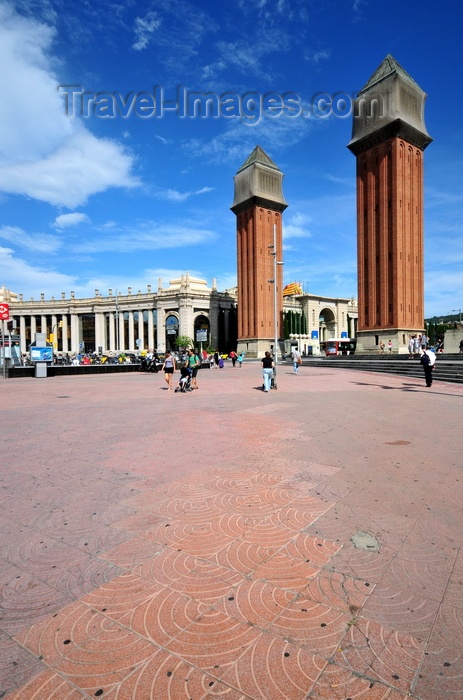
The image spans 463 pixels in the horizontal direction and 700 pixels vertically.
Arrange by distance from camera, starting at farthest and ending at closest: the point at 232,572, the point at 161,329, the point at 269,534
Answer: the point at 161,329 < the point at 269,534 < the point at 232,572

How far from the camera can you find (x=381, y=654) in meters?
2.02

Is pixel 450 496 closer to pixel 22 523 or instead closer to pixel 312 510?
pixel 312 510

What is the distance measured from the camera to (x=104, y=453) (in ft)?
19.4

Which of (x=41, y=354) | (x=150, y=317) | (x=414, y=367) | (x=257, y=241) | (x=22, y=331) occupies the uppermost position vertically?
(x=257, y=241)

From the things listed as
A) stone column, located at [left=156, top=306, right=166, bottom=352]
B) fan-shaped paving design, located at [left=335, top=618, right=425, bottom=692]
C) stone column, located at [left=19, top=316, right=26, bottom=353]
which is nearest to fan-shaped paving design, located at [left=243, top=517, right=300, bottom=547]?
fan-shaped paving design, located at [left=335, top=618, right=425, bottom=692]

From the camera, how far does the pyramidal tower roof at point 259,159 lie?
200ft

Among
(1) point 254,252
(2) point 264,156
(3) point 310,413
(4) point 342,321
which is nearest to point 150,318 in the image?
(1) point 254,252

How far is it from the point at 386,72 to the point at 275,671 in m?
53.8

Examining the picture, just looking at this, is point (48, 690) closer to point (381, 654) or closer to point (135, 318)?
point (381, 654)

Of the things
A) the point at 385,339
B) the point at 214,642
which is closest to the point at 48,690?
the point at 214,642

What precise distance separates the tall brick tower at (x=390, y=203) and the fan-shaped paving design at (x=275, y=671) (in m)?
41.4

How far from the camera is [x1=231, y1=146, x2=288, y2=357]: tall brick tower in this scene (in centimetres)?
5988

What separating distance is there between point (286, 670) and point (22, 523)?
289cm

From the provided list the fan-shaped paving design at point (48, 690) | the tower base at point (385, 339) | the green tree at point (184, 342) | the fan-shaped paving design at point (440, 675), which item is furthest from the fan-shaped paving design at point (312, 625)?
the green tree at point (184, 342)
